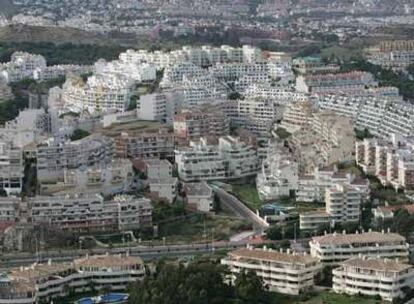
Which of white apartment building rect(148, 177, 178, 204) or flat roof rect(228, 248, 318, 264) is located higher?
flat roof rect(228, 248, 318, 264)

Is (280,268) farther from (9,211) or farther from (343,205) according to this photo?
(9,211)

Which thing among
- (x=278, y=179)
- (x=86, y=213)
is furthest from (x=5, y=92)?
(x=86, y=213)

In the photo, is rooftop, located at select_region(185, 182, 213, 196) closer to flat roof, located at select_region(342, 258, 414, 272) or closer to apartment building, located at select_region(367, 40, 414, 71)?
flat roof, located at select_region(342, 258, 414, 272)

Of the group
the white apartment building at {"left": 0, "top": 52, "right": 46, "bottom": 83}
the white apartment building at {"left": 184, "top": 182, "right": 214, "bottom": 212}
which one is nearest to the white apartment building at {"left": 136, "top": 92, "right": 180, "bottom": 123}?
the white apartment building at {"left": 184, "top": 182, "right": 214, "bottom": 212}

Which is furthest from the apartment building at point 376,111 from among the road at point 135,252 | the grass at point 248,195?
the road at point 135,252

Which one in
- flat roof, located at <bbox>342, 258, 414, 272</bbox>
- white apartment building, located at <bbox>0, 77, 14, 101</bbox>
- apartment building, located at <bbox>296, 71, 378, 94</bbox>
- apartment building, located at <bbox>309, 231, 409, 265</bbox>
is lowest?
white apartment building, located at <bbox>0, 77, 14, 101</bbox>
